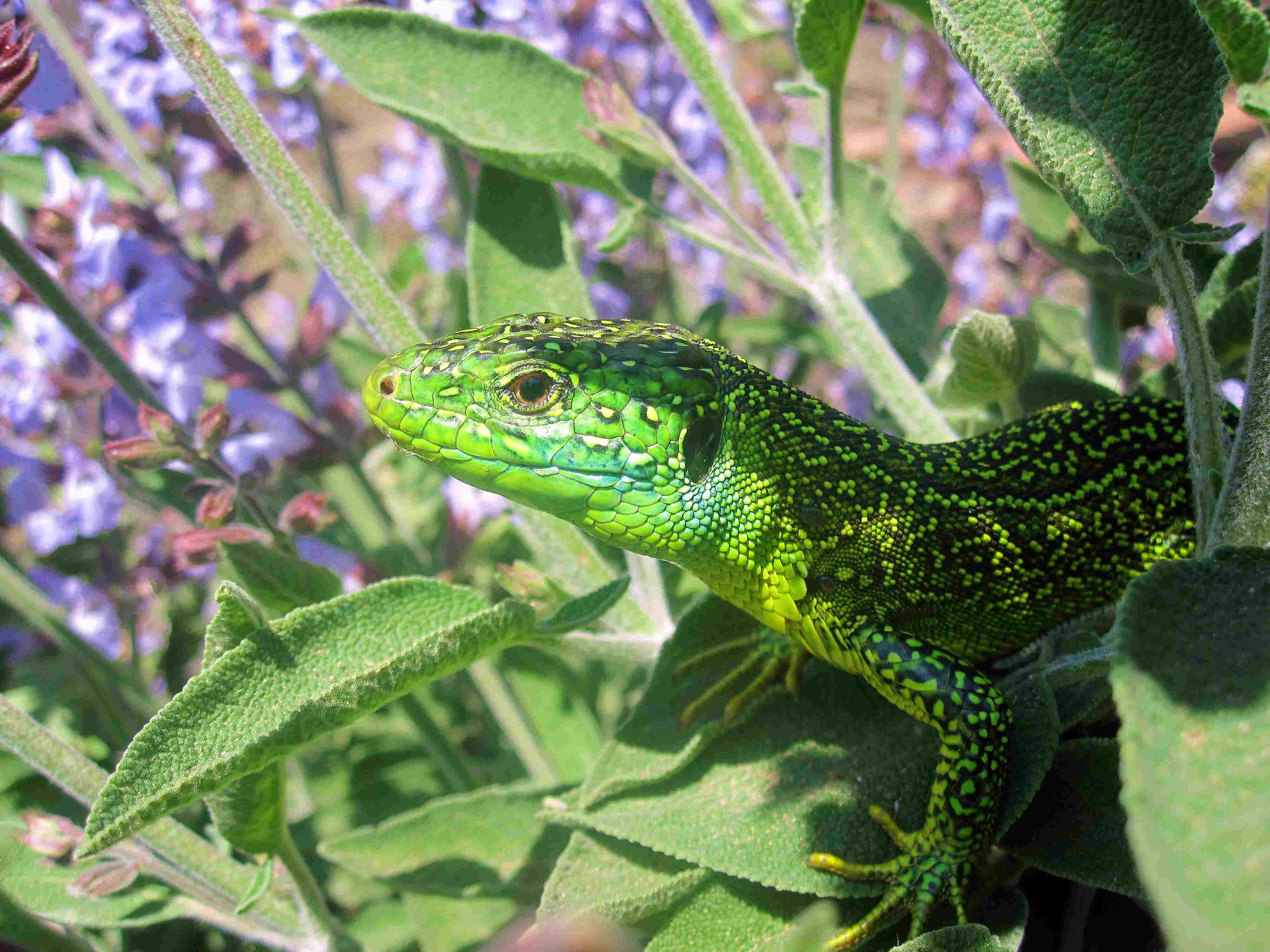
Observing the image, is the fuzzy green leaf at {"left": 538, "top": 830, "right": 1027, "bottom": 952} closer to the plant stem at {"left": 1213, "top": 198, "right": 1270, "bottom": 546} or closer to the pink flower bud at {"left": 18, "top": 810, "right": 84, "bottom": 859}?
the plant stem at {"left": 1213, "top": 198, "right": 1270, "bottom": 546}

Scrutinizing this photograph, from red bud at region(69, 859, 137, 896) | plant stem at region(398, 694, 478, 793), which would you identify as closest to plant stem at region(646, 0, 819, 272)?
plant stem at region(398, 694, 478, 793)

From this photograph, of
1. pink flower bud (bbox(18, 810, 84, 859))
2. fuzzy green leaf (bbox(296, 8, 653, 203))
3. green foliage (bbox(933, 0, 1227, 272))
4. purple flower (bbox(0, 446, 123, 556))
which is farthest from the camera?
purple flower (bbox(0, 446, 123, 556))

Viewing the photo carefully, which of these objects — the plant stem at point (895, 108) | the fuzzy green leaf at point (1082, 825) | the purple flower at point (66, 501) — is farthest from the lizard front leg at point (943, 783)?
the plant stem at point (895, 108)

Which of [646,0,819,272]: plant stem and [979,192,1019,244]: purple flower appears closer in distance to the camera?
[646,0,819,272]: plant stem

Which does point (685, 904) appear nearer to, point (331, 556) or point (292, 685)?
point (292, 685)

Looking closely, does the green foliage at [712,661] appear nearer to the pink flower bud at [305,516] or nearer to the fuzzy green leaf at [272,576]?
the fuzzy green leaf at [272,576]

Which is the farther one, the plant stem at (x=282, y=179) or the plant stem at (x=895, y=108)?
the plant stem at (x=895, y=108)
